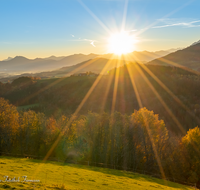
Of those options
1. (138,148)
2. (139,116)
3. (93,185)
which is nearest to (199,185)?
(138,148)

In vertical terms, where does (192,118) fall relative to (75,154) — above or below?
below

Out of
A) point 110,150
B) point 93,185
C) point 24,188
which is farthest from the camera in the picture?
point 110,150

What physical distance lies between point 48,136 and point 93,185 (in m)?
34.0

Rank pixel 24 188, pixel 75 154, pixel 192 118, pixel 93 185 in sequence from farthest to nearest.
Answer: pixel 192 118
pixel 75 154
pixel 93 185
pixel 24 188

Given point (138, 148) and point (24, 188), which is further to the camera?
point (138, 148)

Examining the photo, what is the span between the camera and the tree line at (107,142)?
56.2 metres

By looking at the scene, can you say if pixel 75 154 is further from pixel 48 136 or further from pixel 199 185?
pixel 199 185

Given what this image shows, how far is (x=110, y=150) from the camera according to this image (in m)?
58.2

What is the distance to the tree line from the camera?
56188mm

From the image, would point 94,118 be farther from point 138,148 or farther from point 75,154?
point 138,148

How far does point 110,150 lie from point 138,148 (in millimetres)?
9307

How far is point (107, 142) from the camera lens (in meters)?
59.2

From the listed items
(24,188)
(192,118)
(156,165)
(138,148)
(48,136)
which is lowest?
(192,118)

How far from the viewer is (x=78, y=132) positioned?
59656 mm
